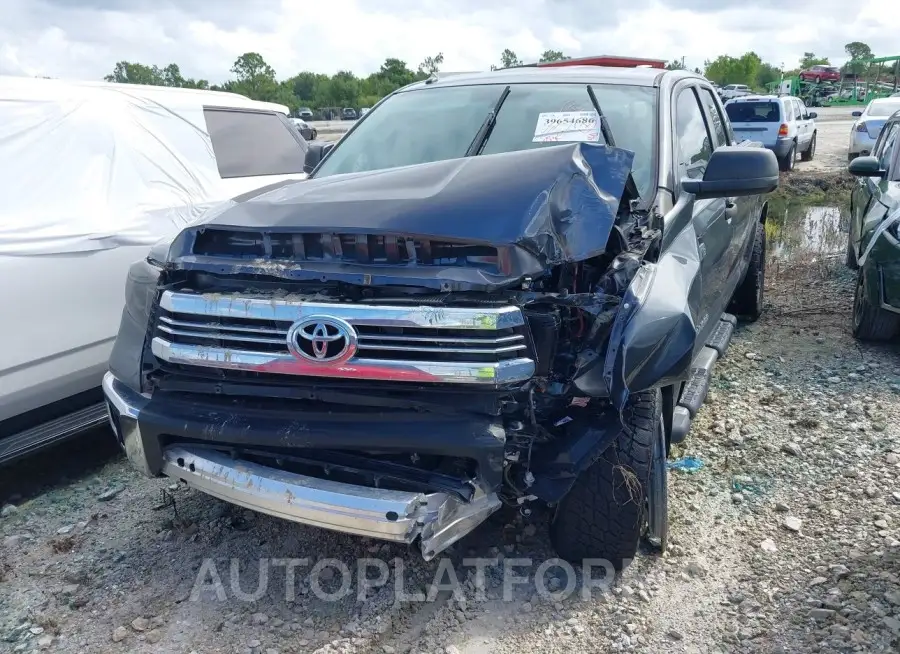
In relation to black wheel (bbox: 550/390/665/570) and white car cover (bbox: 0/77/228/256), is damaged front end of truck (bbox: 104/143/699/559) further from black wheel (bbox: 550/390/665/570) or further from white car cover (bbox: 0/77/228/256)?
white car cover (bbox: 0/77/228/256)

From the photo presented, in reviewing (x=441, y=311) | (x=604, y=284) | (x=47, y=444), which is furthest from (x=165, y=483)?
(x=604, y=284)

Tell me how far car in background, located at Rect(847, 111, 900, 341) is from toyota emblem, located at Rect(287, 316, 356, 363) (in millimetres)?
3889

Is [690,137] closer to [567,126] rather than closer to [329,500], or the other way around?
[567,126]

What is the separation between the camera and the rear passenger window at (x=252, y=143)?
502cm

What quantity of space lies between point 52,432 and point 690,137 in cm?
354

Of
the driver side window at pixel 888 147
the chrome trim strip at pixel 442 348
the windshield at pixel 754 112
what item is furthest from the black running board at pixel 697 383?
the windshield at pixel 754 112

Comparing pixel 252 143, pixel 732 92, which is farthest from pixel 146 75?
pixel 252 143

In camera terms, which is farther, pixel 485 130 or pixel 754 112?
pixel 754 112

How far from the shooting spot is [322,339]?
2.30m

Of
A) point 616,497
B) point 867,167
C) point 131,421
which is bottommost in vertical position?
point 616,497

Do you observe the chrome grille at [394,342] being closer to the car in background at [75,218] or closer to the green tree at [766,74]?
the car in background at [75,218]

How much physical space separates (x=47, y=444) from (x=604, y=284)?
272 centimetres

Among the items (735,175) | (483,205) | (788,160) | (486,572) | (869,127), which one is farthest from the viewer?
(788,160)

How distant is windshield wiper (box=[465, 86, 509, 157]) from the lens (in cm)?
350
